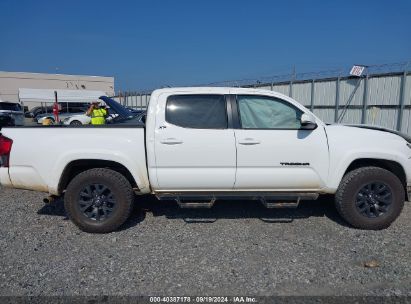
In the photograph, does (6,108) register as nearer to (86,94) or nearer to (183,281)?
(183,281)

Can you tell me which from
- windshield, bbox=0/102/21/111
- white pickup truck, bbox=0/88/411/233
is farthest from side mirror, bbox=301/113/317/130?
windshield, bbox=0/102/21/111

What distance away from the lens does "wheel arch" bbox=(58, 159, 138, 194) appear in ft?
14.5

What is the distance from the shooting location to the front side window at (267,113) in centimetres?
447

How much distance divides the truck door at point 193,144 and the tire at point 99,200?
20.7 inches

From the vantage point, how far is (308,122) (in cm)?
430

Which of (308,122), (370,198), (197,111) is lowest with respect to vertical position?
(370,198)

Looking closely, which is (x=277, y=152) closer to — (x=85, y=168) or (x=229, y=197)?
(x=229, y=197)

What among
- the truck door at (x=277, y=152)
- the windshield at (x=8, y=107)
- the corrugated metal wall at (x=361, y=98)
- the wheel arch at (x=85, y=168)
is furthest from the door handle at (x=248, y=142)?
the windshield at (x=8, y=107)

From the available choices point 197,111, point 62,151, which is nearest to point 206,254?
point 197,111

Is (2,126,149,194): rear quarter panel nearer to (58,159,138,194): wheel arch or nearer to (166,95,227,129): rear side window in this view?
(58,159,138,194): wheel arch

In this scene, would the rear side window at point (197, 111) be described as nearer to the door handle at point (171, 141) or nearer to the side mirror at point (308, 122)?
the door handle at point (171, 141)

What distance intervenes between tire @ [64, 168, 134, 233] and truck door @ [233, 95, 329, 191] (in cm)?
155

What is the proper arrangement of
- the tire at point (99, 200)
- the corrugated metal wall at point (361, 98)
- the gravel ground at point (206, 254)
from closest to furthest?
the gravel ground at point (206, 254) → the tire at point (99, 200) → the corrugated metal wall at point (361, 98)

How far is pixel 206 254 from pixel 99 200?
1653mm
